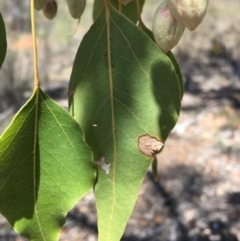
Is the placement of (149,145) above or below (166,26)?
below

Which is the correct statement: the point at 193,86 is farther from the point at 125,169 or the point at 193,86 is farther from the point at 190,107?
the point at 125,169

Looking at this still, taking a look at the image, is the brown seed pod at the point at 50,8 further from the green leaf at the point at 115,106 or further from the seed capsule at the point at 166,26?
the seed capsule at the point at 166,26

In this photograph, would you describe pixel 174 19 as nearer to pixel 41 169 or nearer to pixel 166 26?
pixel 166 26

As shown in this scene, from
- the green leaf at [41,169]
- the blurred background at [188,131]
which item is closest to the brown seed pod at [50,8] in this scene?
the blurred background at [188,131]

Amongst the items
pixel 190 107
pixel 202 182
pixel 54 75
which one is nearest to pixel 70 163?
pixel 202 182

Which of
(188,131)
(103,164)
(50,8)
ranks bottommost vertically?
(188,131)

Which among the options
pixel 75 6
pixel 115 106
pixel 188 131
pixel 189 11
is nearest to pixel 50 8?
pixel 75 6
